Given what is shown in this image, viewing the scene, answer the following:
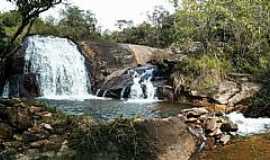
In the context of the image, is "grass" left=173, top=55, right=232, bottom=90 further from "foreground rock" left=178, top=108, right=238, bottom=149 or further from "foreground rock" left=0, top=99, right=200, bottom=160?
"foreground rock" left=0, top=99, right=200, bottom=160

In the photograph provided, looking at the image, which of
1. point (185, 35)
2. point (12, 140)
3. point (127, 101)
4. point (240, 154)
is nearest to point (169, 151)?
point (240, 154)

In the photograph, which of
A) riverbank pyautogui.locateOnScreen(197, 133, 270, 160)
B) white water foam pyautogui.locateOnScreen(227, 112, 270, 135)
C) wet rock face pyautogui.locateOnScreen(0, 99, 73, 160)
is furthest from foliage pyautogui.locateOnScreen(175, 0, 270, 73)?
wet rock face pyautogui.locateOnScreen(0, 99, 73, 160)

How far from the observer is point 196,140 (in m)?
10.2

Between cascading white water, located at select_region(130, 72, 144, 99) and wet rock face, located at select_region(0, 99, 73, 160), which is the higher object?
wet rock face, located at select_region(0, 99, 73, 160)

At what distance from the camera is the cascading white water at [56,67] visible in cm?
2442

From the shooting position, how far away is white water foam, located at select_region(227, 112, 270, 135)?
536 inches

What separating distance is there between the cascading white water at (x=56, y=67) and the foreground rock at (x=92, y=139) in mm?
13805

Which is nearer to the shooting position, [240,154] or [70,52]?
Result: [240,154]

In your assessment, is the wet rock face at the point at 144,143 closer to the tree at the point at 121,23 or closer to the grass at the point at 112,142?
the grass at the point at 112,142

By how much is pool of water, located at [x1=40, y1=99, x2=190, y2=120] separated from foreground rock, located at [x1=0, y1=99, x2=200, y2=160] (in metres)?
6.49

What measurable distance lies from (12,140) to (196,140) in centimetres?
418

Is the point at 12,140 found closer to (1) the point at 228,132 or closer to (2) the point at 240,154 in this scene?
(2) the point at 240,154

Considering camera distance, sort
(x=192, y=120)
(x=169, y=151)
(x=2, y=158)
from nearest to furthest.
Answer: (x=2, y=158)
(x=169, y=151)
(x=192, y=120)

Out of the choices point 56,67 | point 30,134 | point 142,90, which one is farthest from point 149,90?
point 30,134
